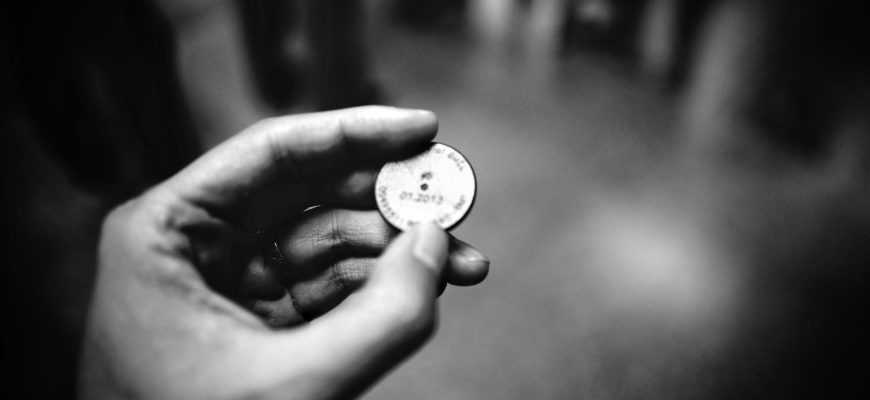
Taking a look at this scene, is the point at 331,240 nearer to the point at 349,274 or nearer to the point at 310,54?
the point at 349,274

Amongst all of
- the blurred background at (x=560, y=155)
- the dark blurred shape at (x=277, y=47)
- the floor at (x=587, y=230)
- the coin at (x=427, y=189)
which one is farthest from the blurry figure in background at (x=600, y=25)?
the coin at (x=427, y=189)

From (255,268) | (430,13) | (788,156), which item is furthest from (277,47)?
(788,156)

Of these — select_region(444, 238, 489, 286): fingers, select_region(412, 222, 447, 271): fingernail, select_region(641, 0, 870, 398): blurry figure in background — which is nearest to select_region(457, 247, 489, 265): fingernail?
select_region(444, 238, 489, 286): fingers

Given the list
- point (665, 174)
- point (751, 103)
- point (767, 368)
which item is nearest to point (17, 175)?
point (665, 174)

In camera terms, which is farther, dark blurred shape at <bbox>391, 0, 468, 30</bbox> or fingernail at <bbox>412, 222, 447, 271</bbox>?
dark blurred shape at <bbox>391, 0, 468, 30</bbox>

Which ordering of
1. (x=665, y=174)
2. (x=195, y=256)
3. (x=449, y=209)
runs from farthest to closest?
(x=665, y=174)
(x=449, y=209)
(x=195, y=256)

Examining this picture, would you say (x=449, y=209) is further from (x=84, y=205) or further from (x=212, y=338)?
(x=84, y=205)

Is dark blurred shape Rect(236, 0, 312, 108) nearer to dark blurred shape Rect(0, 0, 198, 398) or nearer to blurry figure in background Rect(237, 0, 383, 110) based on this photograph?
blurry figure in background Rect(237, 0, 383, 110)
